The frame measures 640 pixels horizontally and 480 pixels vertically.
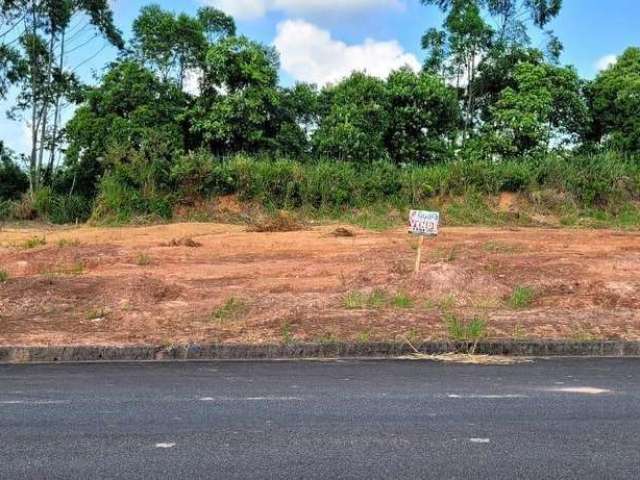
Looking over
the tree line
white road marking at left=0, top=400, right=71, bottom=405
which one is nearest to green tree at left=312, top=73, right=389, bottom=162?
the tree line

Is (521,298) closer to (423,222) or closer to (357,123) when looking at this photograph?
(423,222)

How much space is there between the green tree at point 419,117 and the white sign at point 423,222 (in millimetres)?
15786

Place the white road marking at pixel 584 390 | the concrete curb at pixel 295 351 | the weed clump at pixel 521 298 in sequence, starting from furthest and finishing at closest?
the weed clump at pixel 521 298 < the concrete curb at pixel 295 351 < the white road marking at pixel 584 390

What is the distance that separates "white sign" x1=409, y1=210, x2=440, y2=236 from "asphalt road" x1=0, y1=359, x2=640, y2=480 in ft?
11.5

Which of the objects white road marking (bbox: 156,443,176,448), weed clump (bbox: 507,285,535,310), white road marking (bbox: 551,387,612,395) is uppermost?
weed clump (bbox: 507,285,535,310)

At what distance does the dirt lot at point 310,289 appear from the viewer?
9.84 meters

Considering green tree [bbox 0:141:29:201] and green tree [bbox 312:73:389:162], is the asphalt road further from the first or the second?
green tree [bbox 0:141:29:201]

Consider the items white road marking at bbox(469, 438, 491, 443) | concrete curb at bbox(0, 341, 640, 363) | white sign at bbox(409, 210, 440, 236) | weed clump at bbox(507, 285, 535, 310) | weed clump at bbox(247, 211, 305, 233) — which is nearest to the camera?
white road marking at bbox(469, 438, 491, 443)

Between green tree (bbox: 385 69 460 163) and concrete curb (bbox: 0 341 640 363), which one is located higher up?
green tree (bbox: 385 69 460 163)

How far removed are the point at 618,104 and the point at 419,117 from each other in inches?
316

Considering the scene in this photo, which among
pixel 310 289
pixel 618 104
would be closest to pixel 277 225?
pixel 310 289

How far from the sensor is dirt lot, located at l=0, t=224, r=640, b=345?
984cm

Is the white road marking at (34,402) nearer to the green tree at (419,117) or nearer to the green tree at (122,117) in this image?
the green tree at (122,117)

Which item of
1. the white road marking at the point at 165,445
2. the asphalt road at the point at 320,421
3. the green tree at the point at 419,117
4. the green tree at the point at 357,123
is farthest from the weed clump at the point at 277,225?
the white road marking at the point at 165,445
